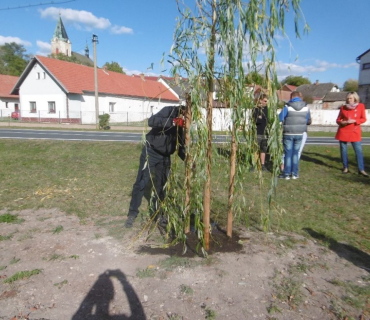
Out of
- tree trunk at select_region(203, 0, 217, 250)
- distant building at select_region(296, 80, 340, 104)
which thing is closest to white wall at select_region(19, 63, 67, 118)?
tree trunk at select_region(203, 0, 217, 250)

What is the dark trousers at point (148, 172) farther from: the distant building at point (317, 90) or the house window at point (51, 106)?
the distant building at point (317, 90)

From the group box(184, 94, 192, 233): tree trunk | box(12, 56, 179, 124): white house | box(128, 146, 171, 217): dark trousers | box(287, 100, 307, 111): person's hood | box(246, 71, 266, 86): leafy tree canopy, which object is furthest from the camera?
box(12, 56, 179, 124): white house

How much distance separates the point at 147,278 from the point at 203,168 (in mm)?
1272

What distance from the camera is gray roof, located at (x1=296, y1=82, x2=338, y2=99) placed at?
215ft

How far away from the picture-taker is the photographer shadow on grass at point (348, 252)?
350 cm

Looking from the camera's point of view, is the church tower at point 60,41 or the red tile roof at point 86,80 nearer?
the red tile roof at point 86,80

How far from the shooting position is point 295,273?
3.30 m

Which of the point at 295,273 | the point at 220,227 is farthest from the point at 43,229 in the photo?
the point at 295,273

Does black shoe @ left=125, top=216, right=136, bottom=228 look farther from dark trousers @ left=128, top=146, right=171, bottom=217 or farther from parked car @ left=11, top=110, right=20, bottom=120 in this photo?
parked car @ left=11, top=110, right=20, bottom=120

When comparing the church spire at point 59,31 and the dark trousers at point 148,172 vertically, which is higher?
the church spire at point 59,31

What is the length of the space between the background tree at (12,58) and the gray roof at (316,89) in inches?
2370

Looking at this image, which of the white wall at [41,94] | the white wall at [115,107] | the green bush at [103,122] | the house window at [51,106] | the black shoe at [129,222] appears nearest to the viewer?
the black shoe at [129,222]

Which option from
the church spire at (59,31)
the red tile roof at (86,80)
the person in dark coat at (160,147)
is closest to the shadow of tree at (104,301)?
the person in dark coat at (160,147)

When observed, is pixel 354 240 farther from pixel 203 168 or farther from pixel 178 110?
pixel 178 110
